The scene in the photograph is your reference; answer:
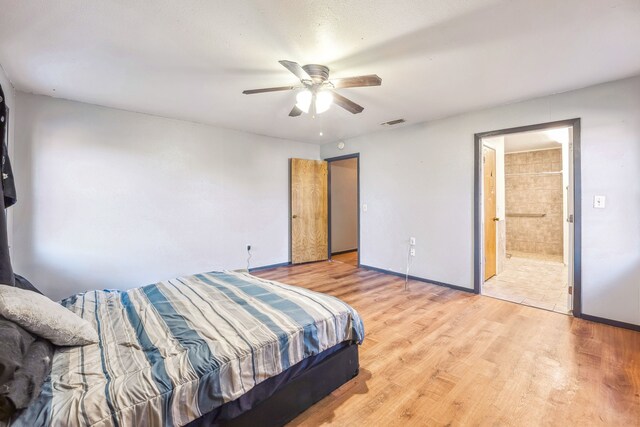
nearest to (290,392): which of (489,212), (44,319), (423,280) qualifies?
(44,319)

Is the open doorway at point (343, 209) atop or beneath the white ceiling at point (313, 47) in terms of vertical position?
beneath

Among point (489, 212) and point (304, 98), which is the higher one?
point (304, 98)

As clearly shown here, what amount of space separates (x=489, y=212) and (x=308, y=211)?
3067 millimetres

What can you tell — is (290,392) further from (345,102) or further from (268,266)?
(268,266)

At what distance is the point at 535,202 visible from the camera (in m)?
6.49

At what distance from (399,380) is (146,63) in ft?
10.5

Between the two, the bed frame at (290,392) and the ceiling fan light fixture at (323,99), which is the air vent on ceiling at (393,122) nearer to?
the ceiling fan light fixture at (323,99)

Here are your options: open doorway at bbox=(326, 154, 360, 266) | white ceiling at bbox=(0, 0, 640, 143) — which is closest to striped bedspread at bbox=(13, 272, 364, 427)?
white ceiling at bbox=(0, 0, 640, 143)

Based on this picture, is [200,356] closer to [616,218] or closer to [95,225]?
[95,225]

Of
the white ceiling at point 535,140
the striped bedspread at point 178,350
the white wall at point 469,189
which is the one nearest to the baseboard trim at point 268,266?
the white wall at point 469,189

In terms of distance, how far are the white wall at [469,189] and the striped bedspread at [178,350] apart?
260cm

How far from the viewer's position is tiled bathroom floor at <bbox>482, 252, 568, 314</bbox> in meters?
3.42

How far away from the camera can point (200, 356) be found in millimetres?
1347

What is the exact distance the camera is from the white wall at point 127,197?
123 inches
